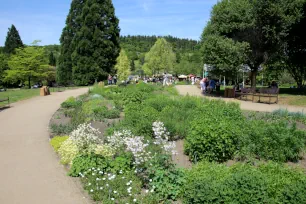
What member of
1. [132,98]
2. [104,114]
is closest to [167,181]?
[104,114]

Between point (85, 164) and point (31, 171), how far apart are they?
1278 millimetres

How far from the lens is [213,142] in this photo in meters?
5.98

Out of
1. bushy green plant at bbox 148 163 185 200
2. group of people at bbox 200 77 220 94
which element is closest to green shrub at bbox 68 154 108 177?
bushy green plant at bbox 148 163 185 200

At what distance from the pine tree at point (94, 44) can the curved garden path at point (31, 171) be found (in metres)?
24.9

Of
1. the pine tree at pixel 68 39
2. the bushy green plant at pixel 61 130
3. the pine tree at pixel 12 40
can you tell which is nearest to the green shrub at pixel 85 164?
the bushy green plant at pixel 61 130

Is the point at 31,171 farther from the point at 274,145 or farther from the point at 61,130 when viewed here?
the point at 274,145

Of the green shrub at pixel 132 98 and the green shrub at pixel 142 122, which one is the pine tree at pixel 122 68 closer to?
the green shrub at pixel 132 98

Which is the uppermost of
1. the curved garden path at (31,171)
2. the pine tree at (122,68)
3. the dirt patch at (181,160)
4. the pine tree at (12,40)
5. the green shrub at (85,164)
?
the pine tree at (12,40)

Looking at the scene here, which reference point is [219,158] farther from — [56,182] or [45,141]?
[45,141]

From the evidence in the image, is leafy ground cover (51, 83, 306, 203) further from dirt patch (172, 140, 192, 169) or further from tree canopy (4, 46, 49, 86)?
tree canopy (4, 46, 49, 86)

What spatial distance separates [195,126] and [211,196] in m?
2.69

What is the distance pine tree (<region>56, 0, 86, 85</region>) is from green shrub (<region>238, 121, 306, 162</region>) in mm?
35231

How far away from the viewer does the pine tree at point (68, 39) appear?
38.5 m

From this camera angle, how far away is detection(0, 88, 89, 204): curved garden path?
191 inches
